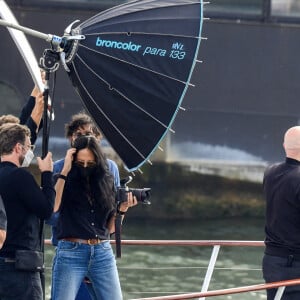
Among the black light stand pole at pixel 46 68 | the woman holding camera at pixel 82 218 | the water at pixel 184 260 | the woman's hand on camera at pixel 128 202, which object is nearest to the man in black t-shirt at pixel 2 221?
the black light stand pole at pixel 46 68

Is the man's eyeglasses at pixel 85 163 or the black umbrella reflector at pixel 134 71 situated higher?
the black umbrella reflector at pixel 134 71

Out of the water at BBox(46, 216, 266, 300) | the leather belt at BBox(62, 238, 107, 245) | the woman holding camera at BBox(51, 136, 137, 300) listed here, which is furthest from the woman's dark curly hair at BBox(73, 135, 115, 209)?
the water at BBox(46, 216, 266, 300)

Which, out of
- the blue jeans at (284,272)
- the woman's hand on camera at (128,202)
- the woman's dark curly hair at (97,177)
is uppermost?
the woman's dark curly hair at (97,177)

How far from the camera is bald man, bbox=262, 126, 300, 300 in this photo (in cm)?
559

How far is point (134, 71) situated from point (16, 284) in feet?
3.73

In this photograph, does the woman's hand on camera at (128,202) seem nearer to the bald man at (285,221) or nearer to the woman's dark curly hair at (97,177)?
the woman's dark curly hair at (97,177)

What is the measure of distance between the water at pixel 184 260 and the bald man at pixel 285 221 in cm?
320

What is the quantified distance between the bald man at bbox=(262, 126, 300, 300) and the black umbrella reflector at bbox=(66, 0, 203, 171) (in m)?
0.78

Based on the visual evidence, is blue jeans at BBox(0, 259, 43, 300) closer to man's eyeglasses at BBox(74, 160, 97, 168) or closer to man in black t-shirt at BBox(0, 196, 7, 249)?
man in black t-shirt at BBox(0, 196, 7, 249)

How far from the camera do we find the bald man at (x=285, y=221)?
18.4ft

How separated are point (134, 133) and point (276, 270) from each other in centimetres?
111

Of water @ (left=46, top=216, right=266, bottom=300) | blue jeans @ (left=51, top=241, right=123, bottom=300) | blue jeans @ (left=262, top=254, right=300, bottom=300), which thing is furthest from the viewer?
water @ (left=46, top=216, right=266, bottom=300)

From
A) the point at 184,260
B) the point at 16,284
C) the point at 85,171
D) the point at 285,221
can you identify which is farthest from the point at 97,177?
the point at 184,260

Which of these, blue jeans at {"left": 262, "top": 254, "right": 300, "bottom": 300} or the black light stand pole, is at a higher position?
the black light stand pole
